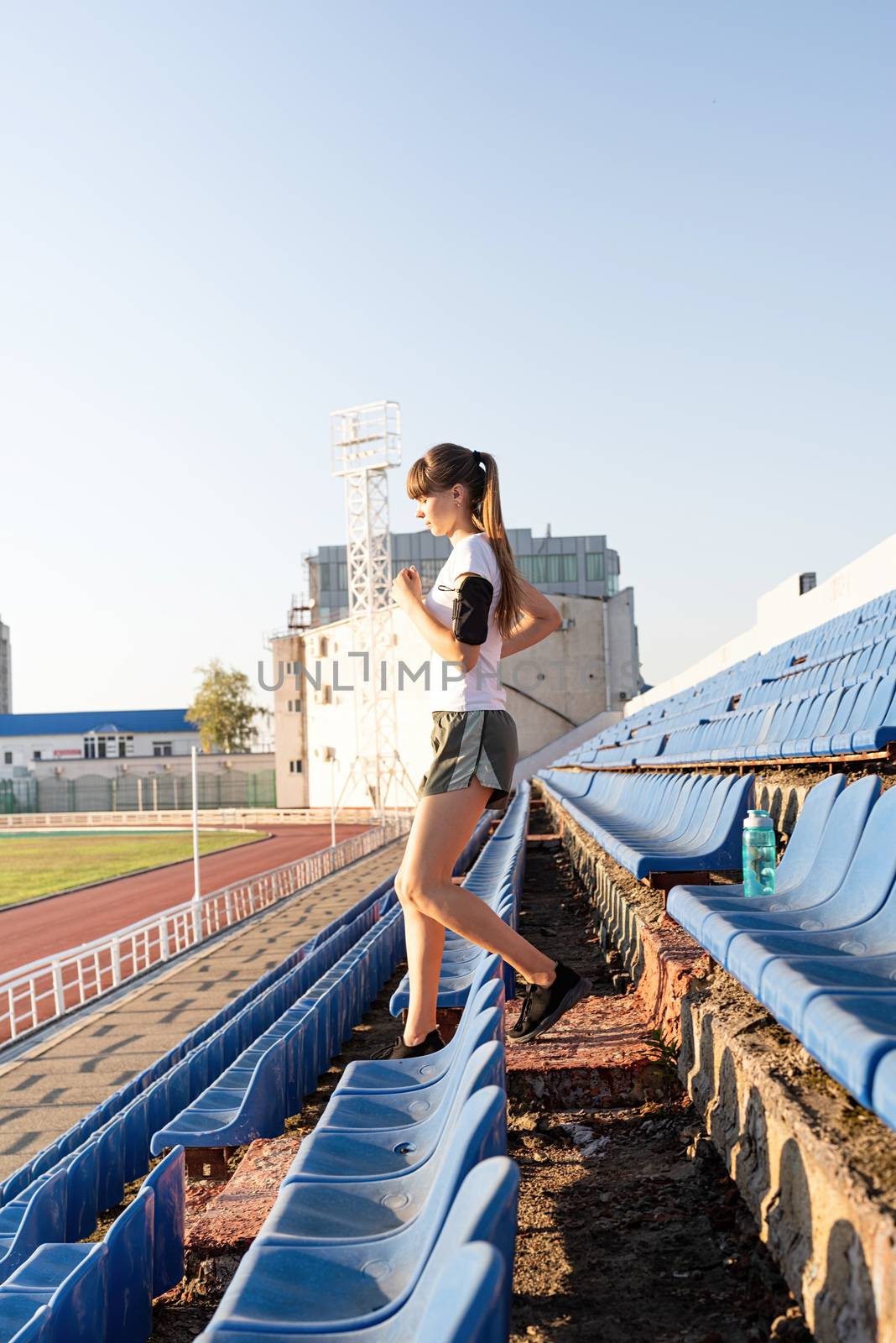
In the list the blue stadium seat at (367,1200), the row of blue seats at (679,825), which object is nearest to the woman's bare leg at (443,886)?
the blue stadium seat at (367,1200)

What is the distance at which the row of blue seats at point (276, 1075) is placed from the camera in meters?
3.37

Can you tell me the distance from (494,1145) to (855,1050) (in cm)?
46

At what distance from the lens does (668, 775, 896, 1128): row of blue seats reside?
1.45m

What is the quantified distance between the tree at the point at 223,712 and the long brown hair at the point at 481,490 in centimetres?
7157

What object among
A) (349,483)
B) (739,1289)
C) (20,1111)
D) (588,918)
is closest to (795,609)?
(588,918)

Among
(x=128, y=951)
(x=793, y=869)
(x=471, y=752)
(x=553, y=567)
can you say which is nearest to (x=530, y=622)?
(x=471, y=752)

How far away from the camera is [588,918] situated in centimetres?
634

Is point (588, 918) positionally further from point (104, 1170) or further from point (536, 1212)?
point (536, 1212)

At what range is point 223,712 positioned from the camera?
74.0 metres

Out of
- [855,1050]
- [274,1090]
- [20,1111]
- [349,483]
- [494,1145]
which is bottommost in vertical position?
[20,1111]

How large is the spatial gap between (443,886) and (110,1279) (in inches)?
40.3

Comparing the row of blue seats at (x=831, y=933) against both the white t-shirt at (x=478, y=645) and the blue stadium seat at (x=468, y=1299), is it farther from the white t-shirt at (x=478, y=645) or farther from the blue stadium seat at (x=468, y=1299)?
the white t-shirt at (x=478, y=645)

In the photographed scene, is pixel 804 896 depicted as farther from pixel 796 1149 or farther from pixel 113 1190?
pixel 113 1190

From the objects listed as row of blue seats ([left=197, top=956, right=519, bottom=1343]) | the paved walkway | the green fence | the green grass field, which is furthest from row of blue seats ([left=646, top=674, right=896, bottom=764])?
the green fence
